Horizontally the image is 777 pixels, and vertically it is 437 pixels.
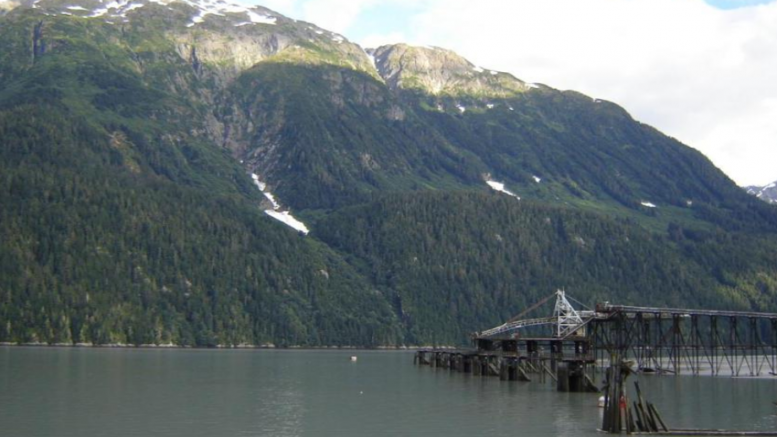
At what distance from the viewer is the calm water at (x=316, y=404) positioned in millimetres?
72938

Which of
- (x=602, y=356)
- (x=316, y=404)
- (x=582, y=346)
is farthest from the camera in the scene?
(x=602, y=356)

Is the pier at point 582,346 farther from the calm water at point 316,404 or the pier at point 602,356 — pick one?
the calm water at point 316,404

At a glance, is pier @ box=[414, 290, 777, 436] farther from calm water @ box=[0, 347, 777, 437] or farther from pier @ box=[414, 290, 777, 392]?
calm water @ box=[0, 347, 777, 437]

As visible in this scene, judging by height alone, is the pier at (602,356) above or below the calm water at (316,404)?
above

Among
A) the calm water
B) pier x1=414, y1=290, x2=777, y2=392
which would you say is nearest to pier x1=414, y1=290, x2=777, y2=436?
pier x1=414, y1=290, x2=777, y2=392

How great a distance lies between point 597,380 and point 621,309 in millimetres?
19848

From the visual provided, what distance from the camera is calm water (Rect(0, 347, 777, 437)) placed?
7294 centimetres

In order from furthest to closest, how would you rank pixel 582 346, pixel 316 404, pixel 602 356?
pixel 602 356, pixel 582 346, pixel 316 404

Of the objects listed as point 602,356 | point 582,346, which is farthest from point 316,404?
point 602,356

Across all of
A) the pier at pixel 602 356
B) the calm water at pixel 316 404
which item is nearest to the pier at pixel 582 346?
the pier at pixel 602 356

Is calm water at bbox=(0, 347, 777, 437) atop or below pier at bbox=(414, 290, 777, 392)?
below

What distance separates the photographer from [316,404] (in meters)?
93.6

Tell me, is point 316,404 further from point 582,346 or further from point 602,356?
point 602,356

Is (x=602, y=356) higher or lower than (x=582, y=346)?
lower
